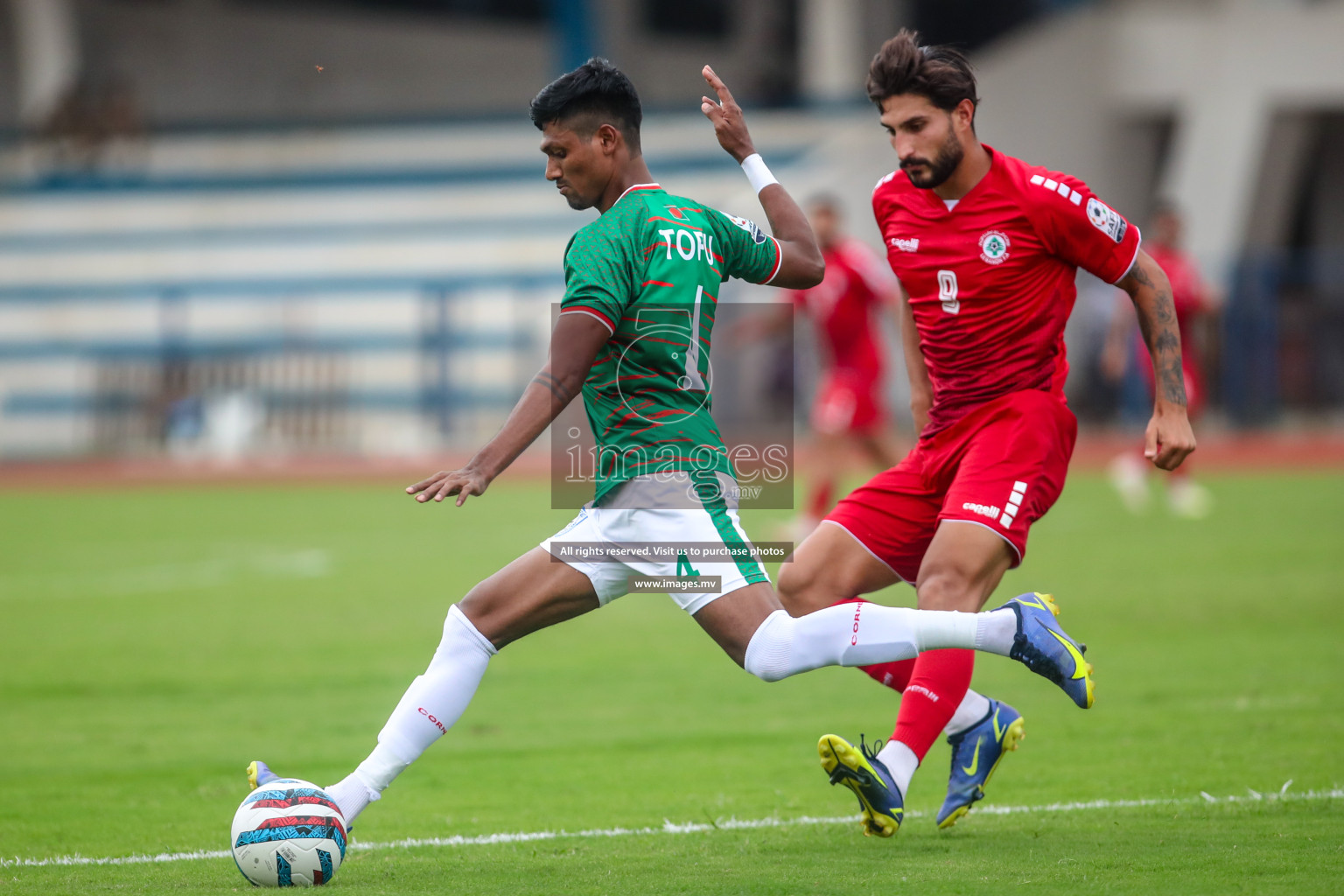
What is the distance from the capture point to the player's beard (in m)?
5.02

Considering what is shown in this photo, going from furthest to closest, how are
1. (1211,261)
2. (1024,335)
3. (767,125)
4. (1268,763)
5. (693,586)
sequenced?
(767,125) → (1211,261) → (1268,763) → (1024,335) → (693,586)

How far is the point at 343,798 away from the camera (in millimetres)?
4586

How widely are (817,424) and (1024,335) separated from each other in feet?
26.6

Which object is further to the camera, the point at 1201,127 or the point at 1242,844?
the point at 1201,127

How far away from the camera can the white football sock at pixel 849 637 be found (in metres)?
4.48

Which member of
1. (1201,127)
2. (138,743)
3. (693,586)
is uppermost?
(1201,127)

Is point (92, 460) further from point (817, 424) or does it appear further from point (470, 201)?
point (817, 424)

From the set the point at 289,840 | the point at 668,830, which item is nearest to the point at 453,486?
the point at 289,840

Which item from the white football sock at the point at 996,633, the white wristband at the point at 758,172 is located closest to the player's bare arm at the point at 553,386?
the white wristband at the point at 758,172

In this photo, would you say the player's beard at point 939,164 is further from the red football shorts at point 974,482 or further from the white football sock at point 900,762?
the white football sock at point 900,762

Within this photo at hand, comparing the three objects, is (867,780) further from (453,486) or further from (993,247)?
(993,247)

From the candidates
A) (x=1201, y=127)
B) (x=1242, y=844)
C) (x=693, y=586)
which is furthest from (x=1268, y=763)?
(x=1201, y=127)

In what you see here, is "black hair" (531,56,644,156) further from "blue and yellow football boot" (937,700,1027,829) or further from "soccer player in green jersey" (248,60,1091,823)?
"blue and yellow football boot" (937,700,1027,829)

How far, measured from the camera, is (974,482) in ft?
16.7
